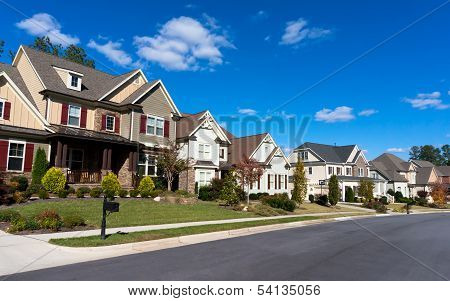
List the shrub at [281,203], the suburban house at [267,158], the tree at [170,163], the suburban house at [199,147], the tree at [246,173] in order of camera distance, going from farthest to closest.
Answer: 1. the suburban house at [267,158]
2. the suburban house at [199,147]
3. the tree at [170,163]
4. the shrub at [281,203]
5. the tree at [246,173]

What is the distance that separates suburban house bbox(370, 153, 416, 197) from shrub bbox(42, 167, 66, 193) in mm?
53737

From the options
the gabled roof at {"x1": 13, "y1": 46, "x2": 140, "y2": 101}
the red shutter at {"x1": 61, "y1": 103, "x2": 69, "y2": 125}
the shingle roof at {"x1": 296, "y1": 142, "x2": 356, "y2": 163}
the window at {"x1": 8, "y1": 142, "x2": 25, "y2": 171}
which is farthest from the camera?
the shingle roof at {"x1": 296, "y1": 142, "x2": 356, "y2": 163}

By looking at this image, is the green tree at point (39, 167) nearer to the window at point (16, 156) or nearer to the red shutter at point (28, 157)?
the red shutter at point (28, 157)

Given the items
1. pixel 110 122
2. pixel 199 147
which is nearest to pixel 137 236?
pixel 110 122

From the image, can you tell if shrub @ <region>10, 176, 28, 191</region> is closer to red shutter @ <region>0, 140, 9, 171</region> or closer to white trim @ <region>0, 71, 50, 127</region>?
red shutter @ <region>0, 140, 9, 171</region>

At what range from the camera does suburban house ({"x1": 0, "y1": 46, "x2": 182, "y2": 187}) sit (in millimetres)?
23000

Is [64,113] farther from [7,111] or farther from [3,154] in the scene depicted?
[3,154]

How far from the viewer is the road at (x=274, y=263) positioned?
7492 millimetres

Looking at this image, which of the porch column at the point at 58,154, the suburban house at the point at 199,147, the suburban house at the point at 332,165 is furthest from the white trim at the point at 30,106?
the suburban house at the point at 332,165

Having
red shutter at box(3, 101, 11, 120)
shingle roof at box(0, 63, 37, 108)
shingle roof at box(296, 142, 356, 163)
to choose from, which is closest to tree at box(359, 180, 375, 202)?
shingle roof at box(296, 142, 356, 163)

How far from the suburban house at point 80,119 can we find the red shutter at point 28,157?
0.15 ft

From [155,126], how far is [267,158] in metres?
15.6

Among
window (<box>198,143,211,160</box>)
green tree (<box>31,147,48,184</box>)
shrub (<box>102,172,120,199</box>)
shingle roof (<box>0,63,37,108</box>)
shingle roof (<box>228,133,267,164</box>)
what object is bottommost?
shrub (<box>102,172,120,199</box>)
